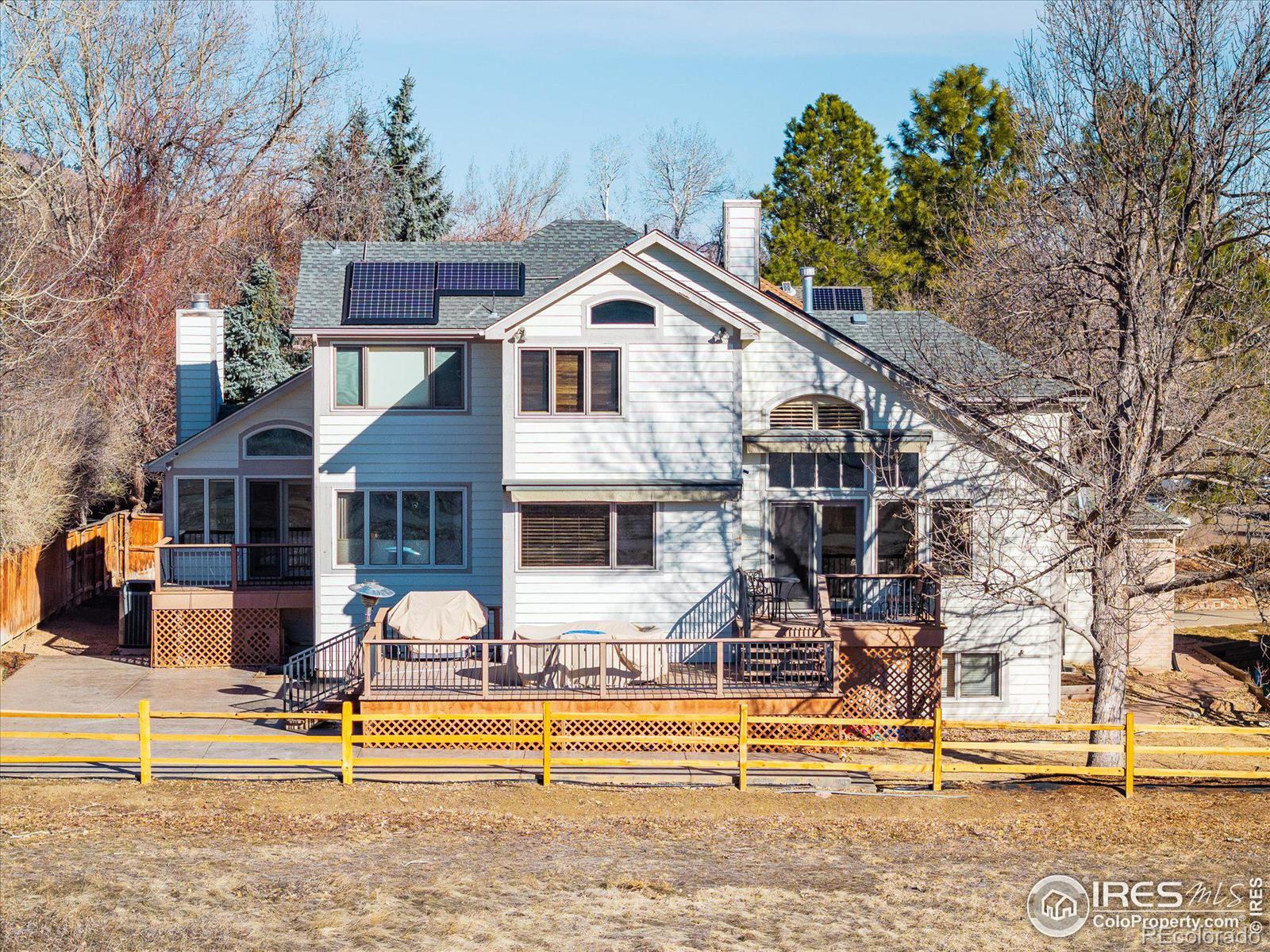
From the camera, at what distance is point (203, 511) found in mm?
28016

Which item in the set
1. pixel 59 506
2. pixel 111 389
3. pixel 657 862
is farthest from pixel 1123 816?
pixel 111 389

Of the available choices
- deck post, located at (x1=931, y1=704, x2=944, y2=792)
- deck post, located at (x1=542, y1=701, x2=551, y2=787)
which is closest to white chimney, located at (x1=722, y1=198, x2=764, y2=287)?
deck post, located at (x1=931, y1=704, x2=944, y2=792)

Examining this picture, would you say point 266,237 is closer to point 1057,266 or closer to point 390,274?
point 390,274

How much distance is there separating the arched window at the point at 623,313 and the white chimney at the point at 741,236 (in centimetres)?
358

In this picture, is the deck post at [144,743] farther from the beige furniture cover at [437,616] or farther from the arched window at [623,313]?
the arched window at [623,313]

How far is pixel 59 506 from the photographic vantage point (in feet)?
96.9

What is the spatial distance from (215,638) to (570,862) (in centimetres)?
1472

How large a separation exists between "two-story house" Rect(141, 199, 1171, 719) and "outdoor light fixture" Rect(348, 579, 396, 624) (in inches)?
13.3

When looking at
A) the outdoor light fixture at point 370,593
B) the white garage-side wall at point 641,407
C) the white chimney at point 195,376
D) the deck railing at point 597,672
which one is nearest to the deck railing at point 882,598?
the deck railing at point 597,672

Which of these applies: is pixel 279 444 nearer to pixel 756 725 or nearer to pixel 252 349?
pixel 252 349

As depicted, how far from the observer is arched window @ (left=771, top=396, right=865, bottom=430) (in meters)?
24.4

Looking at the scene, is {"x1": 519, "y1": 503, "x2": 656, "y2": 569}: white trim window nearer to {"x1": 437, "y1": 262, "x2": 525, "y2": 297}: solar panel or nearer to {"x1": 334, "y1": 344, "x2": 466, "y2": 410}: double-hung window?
{"x1": 334, "y1": 344, "x2": 466, "y2": 410}: double-hung window

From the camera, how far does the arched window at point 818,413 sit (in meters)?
24.4

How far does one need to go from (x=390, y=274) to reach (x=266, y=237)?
1257 inches
